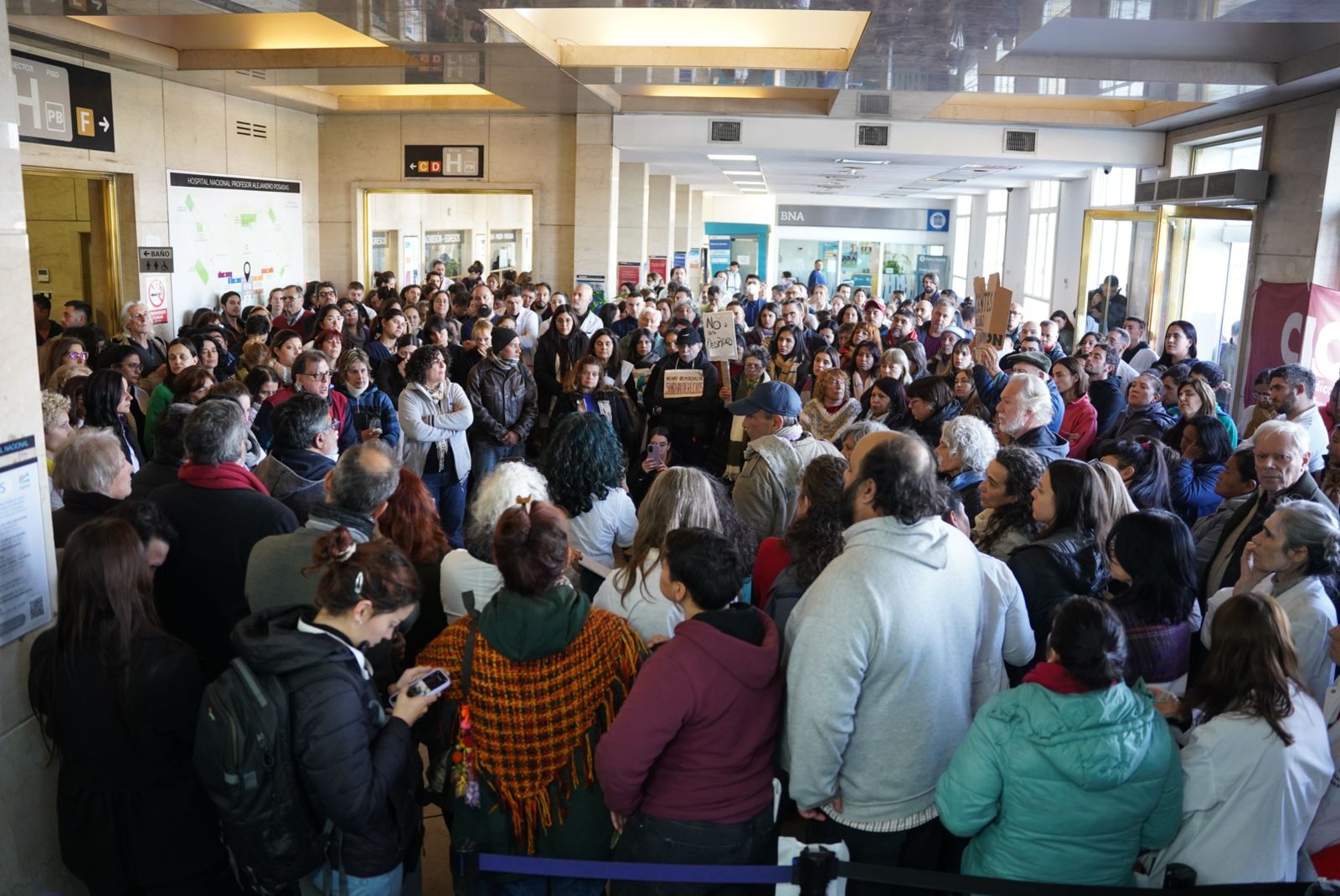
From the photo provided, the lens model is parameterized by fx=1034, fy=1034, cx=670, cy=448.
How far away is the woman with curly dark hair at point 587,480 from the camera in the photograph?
4.06 meters

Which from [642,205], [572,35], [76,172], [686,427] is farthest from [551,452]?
[642,205]

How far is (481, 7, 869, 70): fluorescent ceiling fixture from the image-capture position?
31.2 feet

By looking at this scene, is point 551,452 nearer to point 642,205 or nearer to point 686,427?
point 686,427

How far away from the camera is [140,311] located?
8203 millimetres

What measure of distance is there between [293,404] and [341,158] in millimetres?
11169

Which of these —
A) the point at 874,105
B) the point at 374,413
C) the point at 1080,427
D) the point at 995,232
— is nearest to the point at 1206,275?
the point at 874,105

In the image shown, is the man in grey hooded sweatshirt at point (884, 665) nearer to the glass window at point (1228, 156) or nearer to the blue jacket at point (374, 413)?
the blue jacket at point (374, 413)

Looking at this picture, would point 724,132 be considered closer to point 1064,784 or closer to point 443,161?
point 443,161

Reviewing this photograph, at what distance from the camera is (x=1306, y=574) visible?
3330mm

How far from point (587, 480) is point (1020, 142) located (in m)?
11.3

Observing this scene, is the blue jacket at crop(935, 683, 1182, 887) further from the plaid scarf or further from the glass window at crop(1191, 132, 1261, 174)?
the glass window at crop(1191, 132, 1261, 174)

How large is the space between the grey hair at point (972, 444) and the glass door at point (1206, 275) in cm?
816

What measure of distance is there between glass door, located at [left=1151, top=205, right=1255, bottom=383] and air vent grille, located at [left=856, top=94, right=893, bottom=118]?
11.1 feet

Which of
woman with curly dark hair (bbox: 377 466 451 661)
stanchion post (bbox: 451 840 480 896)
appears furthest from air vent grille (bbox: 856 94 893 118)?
stanchion post (bbox: 451 840 480 896)
